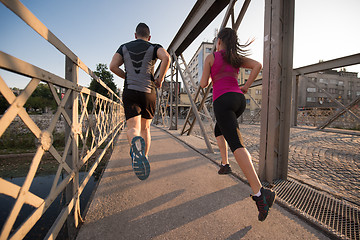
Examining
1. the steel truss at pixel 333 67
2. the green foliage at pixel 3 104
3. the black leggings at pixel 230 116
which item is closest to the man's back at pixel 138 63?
the black leggings at pixel 230 116

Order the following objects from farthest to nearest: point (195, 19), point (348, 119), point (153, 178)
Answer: point (348, 119) → point (195, 19) → point (153, 178)

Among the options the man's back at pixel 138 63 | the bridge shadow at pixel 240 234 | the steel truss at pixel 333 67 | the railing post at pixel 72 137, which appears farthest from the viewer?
the steel truss at pixel 333 67

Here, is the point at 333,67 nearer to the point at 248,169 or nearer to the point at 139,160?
the point at 248,169

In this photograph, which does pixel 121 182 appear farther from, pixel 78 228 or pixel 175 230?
pixel 175 230

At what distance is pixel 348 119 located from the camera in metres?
9.14

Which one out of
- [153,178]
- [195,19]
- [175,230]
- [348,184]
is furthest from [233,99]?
[195,19]

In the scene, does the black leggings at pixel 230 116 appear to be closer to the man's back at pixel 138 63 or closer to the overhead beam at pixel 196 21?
the man's back at pixel 138 63

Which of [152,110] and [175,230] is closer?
[175,230]

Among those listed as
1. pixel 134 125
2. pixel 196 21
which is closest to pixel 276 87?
pixel 134 125

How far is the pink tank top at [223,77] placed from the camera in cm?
163

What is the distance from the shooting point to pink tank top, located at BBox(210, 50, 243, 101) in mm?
1635

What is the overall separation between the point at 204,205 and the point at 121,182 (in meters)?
1.18

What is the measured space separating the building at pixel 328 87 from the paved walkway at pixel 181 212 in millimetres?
51013

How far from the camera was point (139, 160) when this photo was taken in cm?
154
